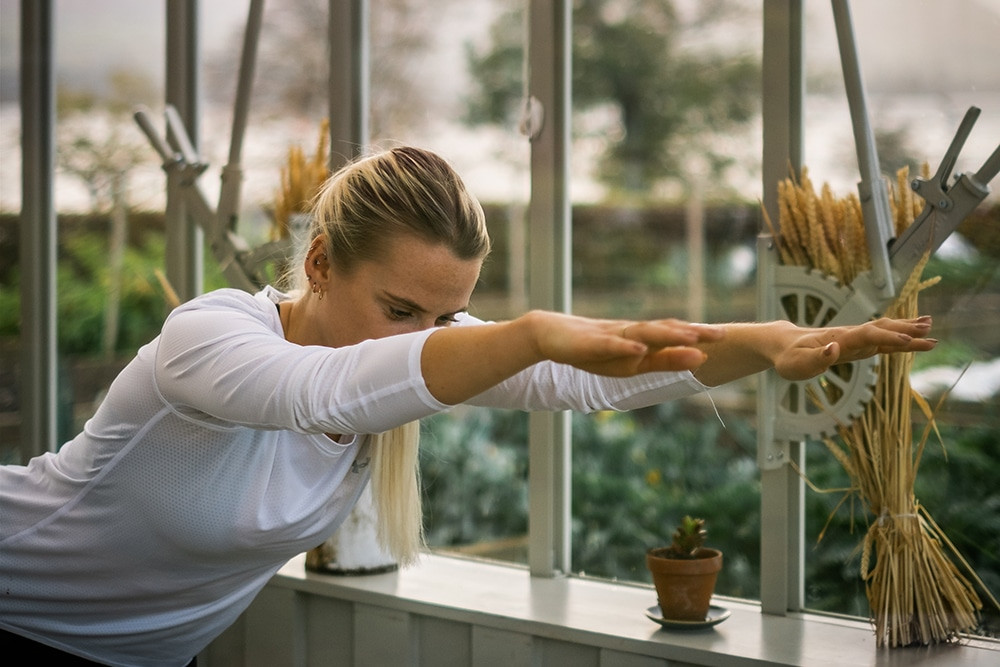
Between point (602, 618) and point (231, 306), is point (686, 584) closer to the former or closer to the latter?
point (602, 618)

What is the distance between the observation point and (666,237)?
2312 millimetres

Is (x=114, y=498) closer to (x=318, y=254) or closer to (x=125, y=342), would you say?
(x=318, y=254)

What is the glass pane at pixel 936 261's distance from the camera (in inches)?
73.7

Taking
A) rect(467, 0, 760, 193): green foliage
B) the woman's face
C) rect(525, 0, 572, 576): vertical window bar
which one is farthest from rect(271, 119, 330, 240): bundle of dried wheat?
the woman's face

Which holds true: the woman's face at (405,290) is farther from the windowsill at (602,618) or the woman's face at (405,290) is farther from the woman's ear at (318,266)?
the windowsill at (602,618)

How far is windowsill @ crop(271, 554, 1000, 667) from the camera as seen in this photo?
1756 mm

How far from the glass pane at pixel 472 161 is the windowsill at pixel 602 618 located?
122mm

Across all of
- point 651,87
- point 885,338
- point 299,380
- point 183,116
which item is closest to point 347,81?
point 183,116

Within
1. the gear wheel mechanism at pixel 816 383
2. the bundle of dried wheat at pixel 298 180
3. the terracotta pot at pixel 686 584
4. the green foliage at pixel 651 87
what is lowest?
the terracotta pot at pixel 686 584

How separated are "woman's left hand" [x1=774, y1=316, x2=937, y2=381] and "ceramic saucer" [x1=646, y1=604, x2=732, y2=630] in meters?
0.84

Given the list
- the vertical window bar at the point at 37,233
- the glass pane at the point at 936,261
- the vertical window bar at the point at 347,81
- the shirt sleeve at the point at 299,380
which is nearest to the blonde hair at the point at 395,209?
the shirt sleeve at the point at 299,380

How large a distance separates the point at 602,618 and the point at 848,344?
3.43 ft

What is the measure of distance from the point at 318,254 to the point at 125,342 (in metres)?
2.05

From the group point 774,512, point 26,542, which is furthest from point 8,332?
point 774,512
